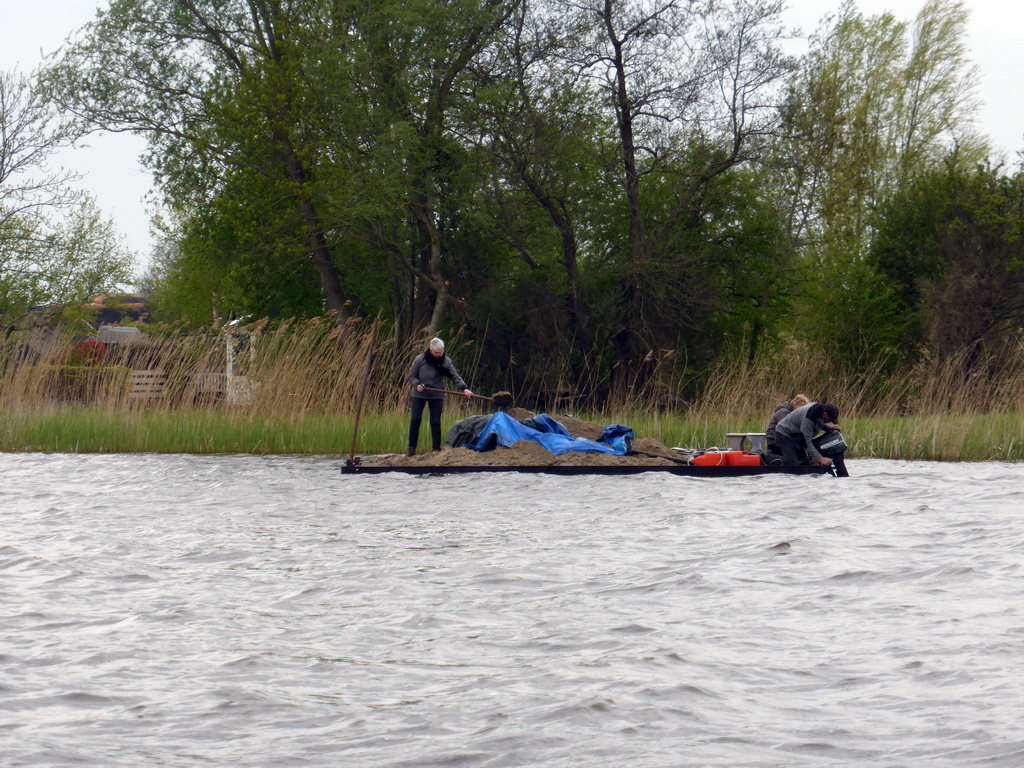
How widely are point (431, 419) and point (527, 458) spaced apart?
189cm

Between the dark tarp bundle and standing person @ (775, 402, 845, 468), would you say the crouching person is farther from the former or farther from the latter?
the dark tarp bundle

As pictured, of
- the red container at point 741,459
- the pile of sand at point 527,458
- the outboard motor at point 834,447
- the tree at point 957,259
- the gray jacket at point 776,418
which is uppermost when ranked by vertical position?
the tree at point 957,259

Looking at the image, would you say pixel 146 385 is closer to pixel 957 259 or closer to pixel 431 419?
pixel 431 419

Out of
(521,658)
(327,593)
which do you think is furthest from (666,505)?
(521,658)

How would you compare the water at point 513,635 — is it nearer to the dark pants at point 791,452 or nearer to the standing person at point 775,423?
the dark pants at point 791,452

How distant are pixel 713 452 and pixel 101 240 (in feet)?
115

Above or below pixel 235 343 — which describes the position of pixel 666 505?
below

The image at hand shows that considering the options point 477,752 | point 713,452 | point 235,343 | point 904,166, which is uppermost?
point 904,166

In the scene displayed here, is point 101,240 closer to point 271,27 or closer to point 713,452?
point 271,27

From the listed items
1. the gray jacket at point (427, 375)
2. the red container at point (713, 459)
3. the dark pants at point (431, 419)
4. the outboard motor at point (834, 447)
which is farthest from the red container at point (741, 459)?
the dark pants at point (431, 419)

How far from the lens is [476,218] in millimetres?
29594

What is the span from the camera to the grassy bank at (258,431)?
19359 millimetres

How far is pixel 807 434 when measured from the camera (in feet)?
50.3

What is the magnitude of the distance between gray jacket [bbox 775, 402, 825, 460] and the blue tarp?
7.94 ft
